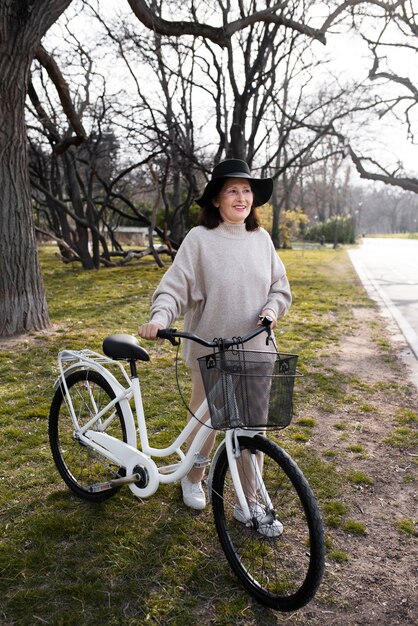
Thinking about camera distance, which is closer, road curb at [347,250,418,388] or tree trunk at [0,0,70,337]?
tree trunk at [0,0,70,337]

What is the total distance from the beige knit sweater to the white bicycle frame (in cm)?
44

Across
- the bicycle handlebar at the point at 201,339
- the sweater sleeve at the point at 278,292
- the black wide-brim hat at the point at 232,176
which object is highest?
the black wide-brim hat at the point at 232,176

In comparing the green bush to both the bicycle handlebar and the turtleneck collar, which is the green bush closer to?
the turtleneck collar

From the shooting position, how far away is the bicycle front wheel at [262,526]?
236 centimetres

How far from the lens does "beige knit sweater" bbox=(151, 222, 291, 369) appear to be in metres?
2.74

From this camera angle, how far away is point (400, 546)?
289 centimetres

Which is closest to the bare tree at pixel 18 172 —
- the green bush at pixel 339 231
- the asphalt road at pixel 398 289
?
the asphalt road at pixel 398 289

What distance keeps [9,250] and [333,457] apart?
4.76 m

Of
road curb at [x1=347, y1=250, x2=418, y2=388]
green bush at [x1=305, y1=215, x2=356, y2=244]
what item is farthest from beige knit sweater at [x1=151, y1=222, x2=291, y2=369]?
green bush at [x1=305, y1=215, x2=356, y2=244]

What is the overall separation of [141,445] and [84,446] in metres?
0.49

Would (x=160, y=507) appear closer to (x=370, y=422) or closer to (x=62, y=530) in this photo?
(x=62, y=530)

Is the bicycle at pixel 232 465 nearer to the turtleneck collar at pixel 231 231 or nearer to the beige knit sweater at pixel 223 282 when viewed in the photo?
the beige knit sweater at pixel 223 282

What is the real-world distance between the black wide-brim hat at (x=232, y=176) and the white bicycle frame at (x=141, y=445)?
0.99m

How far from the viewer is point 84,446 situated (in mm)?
3189
